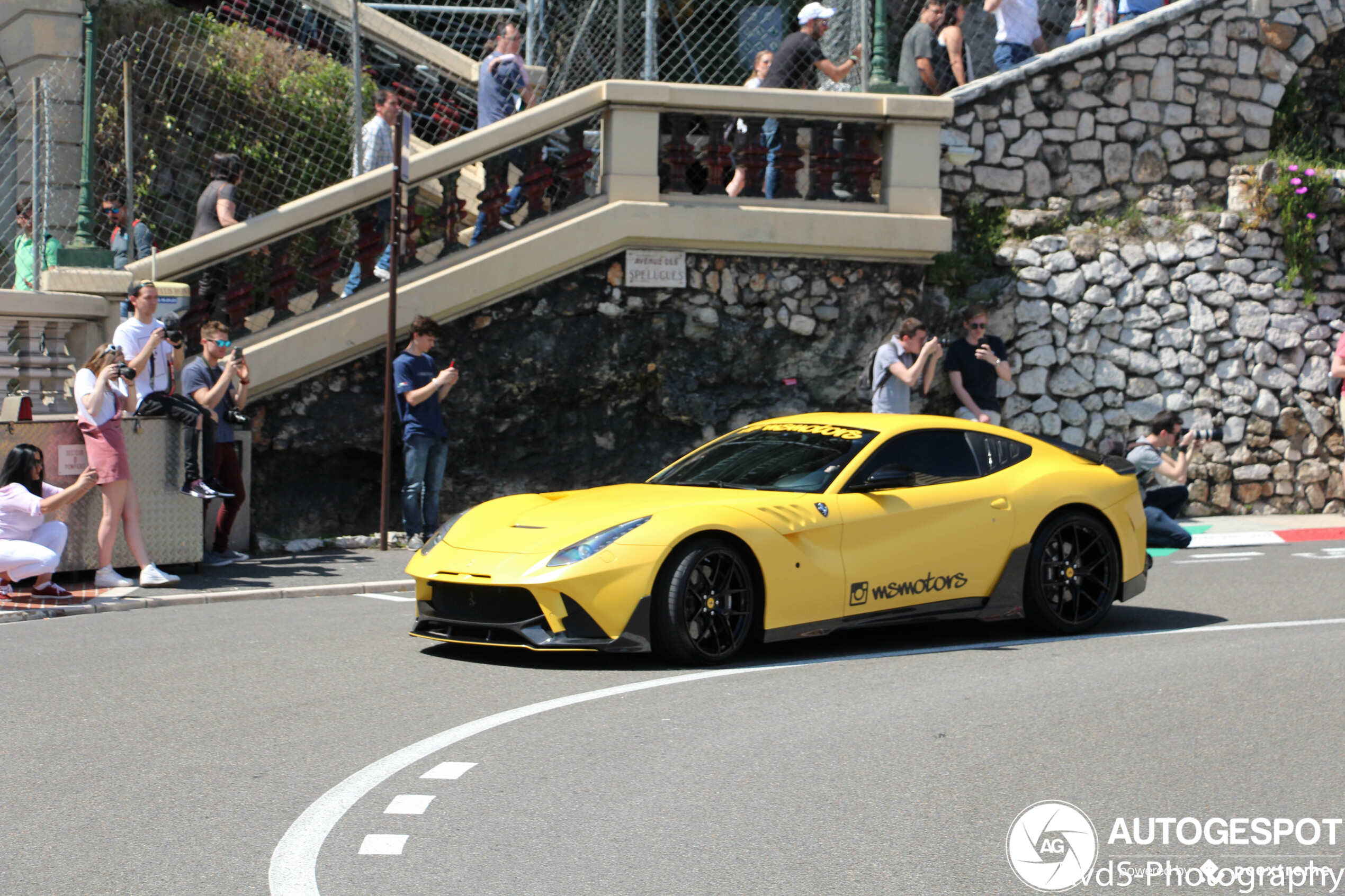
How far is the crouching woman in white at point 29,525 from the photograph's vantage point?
9.63 m

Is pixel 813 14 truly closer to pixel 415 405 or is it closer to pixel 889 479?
pixel 415 405

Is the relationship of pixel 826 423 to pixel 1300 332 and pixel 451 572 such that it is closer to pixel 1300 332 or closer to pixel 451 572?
pixel 451 572

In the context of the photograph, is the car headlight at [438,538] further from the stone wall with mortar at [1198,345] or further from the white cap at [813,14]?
the stone wall with mortar at [1198,345]

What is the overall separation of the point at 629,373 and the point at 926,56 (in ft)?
16.5

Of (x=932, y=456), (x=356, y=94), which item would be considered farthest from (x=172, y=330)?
(x=932, y=456)

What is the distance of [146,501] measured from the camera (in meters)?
11.0

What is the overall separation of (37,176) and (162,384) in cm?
296

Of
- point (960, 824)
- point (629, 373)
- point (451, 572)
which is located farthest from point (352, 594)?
point (960, 824)

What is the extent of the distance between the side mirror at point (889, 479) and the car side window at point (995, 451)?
75 centimetres

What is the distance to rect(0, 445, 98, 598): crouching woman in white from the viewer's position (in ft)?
31.6

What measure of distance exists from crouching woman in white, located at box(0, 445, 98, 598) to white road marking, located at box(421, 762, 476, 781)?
5.04 m

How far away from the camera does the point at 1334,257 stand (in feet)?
54.4

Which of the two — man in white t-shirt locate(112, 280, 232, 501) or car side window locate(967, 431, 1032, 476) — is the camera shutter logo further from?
man in white t-shirt locate(112, 280, 232, 501)

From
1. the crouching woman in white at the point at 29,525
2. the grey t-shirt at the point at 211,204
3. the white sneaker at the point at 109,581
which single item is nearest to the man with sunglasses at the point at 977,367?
the grey t-shirt at the point at 211,204
